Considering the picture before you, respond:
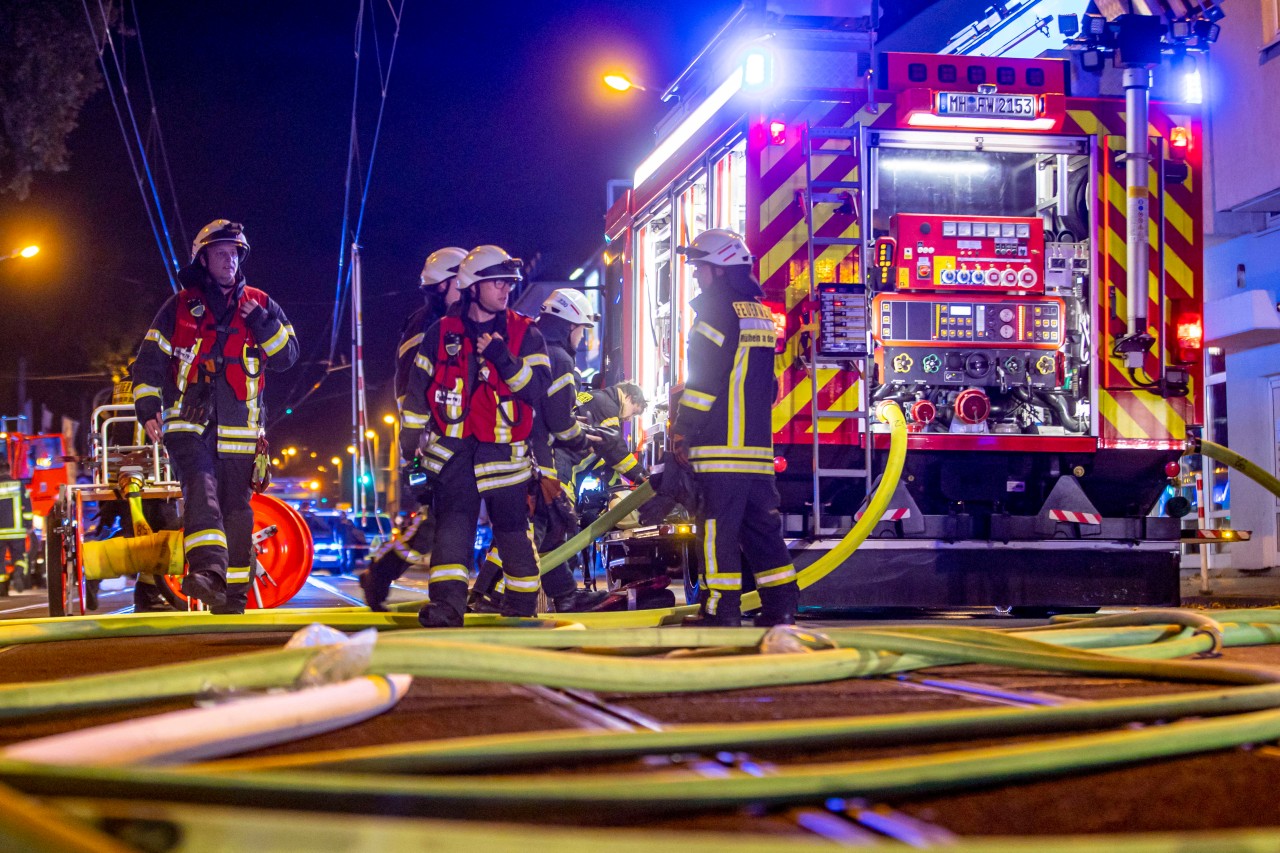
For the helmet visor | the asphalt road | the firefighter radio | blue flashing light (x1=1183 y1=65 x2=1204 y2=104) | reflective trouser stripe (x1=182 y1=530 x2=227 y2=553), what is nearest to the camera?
the asphalt road

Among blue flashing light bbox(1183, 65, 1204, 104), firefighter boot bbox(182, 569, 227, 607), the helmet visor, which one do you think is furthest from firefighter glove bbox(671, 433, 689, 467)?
blue flashing light bbox(1183, 65, 1204, 104)

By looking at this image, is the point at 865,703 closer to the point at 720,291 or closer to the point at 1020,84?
the point at 720,291

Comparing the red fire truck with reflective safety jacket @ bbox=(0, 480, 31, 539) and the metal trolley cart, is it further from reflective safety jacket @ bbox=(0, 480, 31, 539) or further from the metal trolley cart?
reflective safety jacket @ bbox=(0, 480, 31, 539)

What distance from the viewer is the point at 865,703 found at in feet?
11.1

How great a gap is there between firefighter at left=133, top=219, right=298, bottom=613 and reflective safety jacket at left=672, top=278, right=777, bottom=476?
2.34m


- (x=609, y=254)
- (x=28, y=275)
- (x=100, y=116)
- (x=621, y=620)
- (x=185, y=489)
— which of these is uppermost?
(x=100, y=116)

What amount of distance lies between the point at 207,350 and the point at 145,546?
73.2 inches

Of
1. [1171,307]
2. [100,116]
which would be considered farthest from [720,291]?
[100,116]

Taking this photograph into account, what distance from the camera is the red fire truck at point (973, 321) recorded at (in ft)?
23.9

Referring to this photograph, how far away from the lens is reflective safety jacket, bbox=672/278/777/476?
6266 mm

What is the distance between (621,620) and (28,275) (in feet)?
82.4

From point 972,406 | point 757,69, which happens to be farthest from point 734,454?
point 757,69

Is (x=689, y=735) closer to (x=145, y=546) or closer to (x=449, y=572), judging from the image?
(x=449, y=572)

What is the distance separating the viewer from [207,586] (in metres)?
6.62
